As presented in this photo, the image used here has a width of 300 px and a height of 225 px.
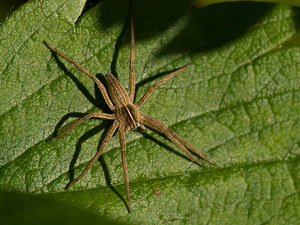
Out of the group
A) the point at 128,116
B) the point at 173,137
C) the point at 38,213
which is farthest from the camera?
the point at 128,116

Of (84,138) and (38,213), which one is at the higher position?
(84,138)

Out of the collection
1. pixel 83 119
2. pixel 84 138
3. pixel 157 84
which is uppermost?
pixel 157 84

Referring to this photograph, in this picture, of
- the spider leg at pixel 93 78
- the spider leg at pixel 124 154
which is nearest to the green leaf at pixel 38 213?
the spider leg at pixel 124 154

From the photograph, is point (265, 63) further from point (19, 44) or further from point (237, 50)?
point (19, 44)

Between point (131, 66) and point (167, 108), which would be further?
Answer: point (167, 108)

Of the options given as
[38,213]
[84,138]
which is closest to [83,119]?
[84,138]

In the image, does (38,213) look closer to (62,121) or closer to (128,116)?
(62,121)

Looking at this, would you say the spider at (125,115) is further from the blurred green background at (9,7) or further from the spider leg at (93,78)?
the blurred green background at (9,7)

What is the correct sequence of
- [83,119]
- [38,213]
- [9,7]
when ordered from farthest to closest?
[83,119] → [9,7] → [38,213]
